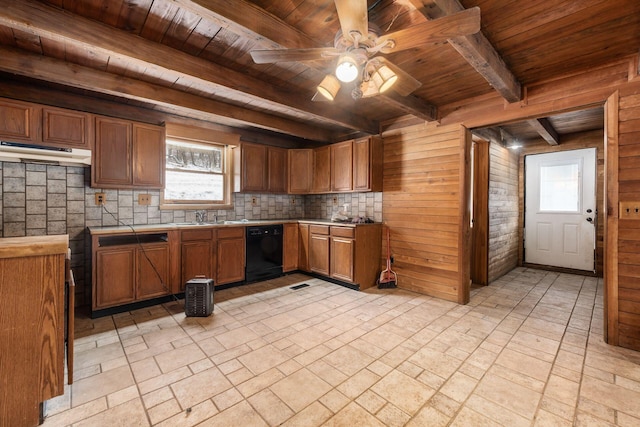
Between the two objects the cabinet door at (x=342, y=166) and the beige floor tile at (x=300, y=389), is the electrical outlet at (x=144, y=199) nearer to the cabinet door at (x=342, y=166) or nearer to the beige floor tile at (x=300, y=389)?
the cabinet door at (x=342, y=166)

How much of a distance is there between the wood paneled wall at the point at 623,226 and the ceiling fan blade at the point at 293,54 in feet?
8.83

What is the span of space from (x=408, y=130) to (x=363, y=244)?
177cm

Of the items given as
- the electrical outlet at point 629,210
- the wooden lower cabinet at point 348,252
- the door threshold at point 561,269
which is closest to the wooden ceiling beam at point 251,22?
the wooden lower cabinet at point 348,252

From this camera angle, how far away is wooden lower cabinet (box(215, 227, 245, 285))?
379 centimetres

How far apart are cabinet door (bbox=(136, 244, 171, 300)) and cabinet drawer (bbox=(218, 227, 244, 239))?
69 cm

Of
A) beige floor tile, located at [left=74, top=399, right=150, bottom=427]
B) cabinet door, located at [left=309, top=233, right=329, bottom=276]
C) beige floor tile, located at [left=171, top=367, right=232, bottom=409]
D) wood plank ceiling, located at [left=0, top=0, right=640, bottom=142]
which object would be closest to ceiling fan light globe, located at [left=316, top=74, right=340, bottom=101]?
wood plank ceiling, located at [left=0, top=0, right=640, bottom=142]

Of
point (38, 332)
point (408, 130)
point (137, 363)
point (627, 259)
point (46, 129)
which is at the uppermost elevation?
point (408, 130)

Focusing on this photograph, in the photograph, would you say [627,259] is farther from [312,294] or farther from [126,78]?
[126,78]

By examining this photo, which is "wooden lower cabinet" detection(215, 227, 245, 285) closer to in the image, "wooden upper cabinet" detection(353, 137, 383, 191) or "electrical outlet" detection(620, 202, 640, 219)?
"wooden upper cabinet" detection(353, 137, 383, 191)

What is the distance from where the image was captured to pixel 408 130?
12.9 feet

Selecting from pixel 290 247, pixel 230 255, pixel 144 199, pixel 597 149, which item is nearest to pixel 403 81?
pixel 230 255

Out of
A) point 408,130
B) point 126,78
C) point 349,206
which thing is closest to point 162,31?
point 126,78

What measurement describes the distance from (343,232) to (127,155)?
2902 mm

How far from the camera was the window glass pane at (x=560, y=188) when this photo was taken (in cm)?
495
